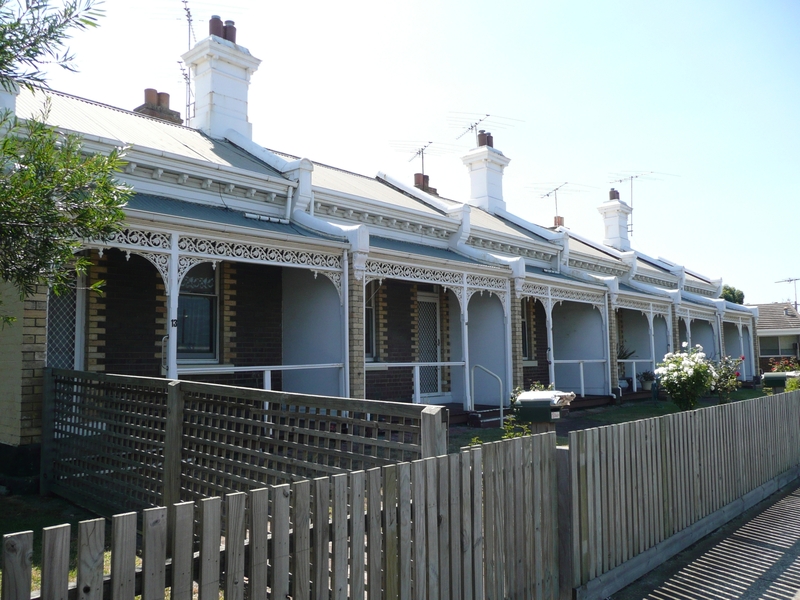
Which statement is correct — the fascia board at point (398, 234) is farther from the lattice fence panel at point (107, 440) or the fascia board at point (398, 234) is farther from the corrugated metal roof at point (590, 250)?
the corrugated metal roof at point (590, 250)

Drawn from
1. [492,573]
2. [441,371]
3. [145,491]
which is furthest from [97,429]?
[441,371]

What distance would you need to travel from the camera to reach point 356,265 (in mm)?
10500

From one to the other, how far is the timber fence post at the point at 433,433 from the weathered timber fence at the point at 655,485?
4.48ft

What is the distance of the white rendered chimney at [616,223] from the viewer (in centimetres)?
2777

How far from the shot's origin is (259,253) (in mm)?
9320

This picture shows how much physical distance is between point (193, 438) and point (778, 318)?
43262 mm

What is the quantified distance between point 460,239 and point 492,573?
38.1 ft

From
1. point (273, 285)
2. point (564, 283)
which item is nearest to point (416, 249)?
point (273, 285)

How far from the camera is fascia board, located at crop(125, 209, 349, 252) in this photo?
25.5 ft

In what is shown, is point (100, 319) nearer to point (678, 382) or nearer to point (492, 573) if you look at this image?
point (492, 573)

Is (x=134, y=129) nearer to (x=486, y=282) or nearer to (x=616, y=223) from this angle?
(x=486, y=282)

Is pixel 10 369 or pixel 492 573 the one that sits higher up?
pixel 10 369

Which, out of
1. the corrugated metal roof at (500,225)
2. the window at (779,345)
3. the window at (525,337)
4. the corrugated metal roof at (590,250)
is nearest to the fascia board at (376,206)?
the corrugated metal roof at (500,225)

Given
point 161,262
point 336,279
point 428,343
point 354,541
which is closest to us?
point 354,541
